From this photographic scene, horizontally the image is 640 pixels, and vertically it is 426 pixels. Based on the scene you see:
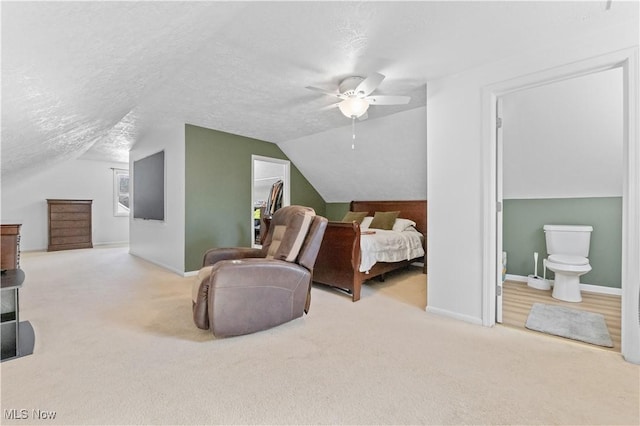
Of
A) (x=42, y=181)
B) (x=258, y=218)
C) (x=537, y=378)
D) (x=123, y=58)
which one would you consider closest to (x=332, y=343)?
(x=537, y=378)

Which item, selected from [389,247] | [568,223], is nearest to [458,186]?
[389,247]

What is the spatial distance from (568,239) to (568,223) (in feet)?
0.86

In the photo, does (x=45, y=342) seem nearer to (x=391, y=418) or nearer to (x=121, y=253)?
(x=391, y=418)

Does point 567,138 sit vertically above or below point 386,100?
below

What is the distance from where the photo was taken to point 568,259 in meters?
3.18

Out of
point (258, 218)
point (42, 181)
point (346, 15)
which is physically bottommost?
point (258, 218)

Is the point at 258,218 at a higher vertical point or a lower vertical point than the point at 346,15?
lower

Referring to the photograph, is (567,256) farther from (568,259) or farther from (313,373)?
(313,373)

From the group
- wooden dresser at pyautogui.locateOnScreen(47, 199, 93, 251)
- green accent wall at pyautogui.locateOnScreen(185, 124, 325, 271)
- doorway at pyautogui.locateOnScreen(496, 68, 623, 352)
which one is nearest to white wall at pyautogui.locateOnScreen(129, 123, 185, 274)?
green accent wall at pyautogui.locateOnScreen(185, 124, 325, 271)

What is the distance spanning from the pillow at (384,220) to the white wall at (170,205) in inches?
126

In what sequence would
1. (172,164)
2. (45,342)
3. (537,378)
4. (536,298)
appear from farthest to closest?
(172,164) < (536,298) < (45,342) < (537,378)

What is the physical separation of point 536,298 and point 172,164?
5.36m

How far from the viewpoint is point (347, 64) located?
2.43 meters

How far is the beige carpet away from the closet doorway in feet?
9.84
